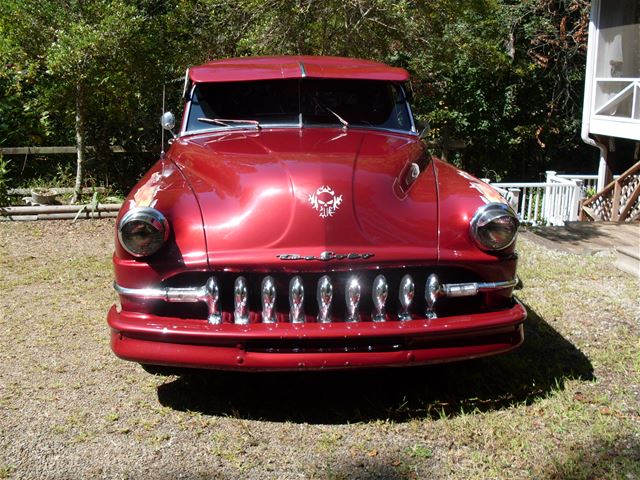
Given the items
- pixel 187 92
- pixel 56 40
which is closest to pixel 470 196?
pixel 187 92

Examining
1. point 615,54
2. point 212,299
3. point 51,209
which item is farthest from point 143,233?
point 615,54

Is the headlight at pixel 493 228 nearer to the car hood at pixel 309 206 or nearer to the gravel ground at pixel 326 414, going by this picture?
the car hood at pixel 309 206

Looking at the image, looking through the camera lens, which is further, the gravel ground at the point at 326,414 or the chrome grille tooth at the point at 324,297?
the chrome grille tooth at the point at 324,297

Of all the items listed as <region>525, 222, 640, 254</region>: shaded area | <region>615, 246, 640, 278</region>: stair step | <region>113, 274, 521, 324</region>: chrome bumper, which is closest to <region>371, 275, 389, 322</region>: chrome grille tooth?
<region>113, 274, 521, 324</region>: chrome bumper

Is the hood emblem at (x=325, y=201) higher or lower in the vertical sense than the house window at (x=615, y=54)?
lower

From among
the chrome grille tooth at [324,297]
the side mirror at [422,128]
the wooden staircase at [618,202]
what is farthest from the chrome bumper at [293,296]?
the wooden staircase at [618,202]

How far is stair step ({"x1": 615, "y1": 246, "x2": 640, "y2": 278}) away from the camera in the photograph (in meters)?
6.56

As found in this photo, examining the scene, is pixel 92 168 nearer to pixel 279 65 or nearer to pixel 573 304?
pixel 279 65

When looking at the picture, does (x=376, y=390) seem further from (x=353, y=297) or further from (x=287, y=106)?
(x=287, y=106)

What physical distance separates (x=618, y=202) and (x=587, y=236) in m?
2.89

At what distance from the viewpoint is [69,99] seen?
29.6ft

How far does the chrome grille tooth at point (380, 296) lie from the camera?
335 cm

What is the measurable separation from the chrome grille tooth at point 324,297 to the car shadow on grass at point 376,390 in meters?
0.37

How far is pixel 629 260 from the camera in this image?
6.75 meters
